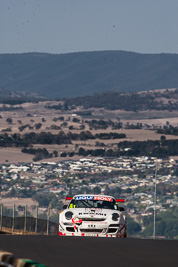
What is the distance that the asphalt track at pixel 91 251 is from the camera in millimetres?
12096

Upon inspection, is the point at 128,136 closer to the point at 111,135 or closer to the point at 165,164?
the point at 111,135

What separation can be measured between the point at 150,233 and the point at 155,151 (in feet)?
239

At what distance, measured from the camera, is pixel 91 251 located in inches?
544

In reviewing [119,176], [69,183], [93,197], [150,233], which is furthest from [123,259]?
[119,176]

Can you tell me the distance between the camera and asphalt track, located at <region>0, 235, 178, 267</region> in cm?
1210

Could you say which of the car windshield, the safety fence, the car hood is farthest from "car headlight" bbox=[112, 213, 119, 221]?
the safety fence

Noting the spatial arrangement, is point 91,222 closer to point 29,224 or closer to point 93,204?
point 93,204

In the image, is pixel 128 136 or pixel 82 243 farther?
pixel 128 136

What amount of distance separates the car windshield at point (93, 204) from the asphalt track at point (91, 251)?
8.65ft

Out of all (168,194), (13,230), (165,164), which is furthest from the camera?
(165,164)

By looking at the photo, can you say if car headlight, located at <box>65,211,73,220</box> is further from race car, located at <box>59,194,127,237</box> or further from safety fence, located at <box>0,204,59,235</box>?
safety fence, located at <box>0,204,59,235</box>

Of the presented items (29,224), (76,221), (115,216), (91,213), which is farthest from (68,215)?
(29,224)

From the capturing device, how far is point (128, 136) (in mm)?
151875

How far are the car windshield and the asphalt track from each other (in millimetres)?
2636
